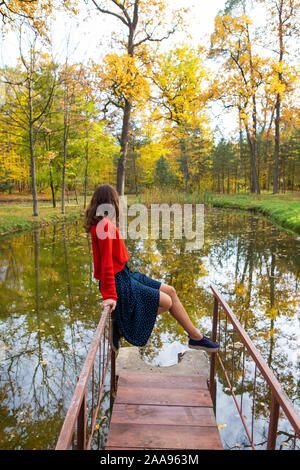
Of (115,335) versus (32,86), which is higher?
(32,86)

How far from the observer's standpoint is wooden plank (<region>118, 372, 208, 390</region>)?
10.3ft

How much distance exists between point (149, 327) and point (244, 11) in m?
28.6

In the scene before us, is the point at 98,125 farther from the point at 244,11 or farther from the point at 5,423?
the point at 5,423

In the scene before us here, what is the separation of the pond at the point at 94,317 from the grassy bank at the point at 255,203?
3.84 metres

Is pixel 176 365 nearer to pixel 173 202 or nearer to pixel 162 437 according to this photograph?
pixel 162 437

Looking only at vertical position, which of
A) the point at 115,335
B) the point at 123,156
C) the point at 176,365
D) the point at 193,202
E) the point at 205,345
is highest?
the point at 123,156

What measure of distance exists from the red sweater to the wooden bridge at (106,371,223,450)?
93cm

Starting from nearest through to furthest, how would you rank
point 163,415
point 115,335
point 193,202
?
1. point 163,415
2. point 115,335
3. point 193,202

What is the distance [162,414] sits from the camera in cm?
268

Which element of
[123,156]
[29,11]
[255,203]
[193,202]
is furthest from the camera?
[193,202]

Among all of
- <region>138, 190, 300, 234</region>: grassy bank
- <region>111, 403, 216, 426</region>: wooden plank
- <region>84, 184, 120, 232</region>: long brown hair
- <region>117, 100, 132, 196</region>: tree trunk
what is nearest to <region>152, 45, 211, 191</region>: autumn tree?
<region>117, 100, 132, 196</region>: tree trunk

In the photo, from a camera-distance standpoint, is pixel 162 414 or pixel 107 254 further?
pixel 107 254

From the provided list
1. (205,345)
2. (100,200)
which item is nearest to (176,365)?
(205,345)

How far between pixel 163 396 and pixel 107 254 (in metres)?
1.35
